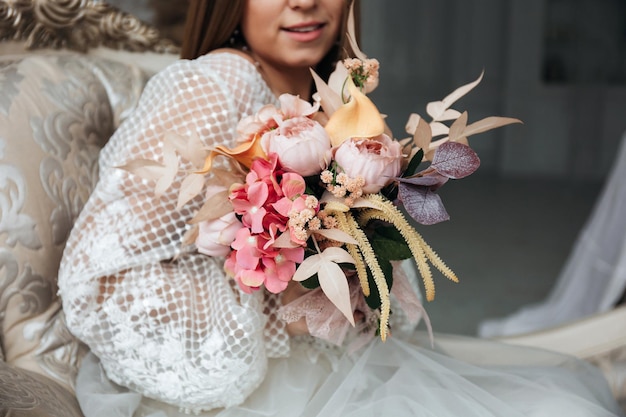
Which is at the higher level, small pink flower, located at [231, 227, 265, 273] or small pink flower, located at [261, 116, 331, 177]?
small pink flower, located at [261, 116, 331, 177]

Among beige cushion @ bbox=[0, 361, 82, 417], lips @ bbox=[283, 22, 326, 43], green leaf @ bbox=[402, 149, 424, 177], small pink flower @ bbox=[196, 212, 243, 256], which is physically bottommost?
beige cushion @ bbox=[0, 361, 82, 417]

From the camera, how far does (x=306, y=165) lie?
1.01 meters

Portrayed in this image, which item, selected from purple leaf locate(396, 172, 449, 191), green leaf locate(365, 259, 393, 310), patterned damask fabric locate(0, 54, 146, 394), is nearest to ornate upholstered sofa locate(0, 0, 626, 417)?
patterned damask fabric locate(0, 54, 146, 394)

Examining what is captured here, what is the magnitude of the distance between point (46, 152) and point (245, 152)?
505mm

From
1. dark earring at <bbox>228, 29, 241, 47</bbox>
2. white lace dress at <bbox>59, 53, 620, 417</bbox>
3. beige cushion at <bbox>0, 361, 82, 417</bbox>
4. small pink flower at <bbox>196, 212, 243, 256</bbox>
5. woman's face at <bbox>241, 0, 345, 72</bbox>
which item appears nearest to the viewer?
beige cushion at <bbox>0, 361, 82, 417</bbox>

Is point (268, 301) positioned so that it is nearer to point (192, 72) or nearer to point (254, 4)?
point (192, 72)

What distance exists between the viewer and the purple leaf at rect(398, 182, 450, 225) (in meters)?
0.96

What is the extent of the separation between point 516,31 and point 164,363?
24.1 feet

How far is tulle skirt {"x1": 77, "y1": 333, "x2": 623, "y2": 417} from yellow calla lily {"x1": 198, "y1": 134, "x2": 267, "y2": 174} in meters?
0.41

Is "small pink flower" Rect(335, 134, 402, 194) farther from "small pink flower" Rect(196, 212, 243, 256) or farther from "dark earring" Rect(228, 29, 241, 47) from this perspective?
"dark earring" Rect(228, 29, 241, 47)

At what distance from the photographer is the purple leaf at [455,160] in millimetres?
978

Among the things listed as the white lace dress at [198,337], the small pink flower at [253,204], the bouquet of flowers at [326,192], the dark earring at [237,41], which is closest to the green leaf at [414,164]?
the bouquet of flowers at [326,192]

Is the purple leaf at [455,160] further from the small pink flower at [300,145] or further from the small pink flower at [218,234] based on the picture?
the small pink flower at [218,234]

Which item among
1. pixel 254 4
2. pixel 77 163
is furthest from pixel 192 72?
pixel 77 163
